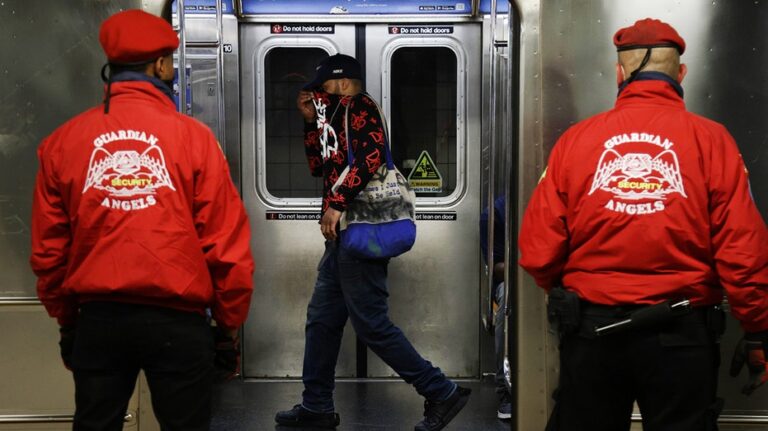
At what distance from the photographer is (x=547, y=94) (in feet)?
14.6

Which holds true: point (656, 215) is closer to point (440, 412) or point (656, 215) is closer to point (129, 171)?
point (129, 171)

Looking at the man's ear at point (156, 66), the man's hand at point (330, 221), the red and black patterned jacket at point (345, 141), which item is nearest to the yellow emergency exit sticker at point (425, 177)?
the red and black patterned jacket at point (345, 141)

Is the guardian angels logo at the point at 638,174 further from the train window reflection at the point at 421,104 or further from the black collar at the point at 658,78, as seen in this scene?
the train window reflection at the point at 421,104

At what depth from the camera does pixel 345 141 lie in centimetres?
514

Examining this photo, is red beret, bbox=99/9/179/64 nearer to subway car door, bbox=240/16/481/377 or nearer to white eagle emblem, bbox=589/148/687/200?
white eagle emblem, bbox=589/148/687/200

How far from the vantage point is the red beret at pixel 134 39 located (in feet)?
11.1

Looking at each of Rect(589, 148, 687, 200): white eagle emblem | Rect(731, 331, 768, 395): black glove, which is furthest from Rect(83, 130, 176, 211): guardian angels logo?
Rect(731, 331, 768, 395): black glove

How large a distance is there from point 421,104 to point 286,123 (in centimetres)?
85

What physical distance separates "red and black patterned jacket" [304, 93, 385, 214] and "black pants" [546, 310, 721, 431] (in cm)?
179

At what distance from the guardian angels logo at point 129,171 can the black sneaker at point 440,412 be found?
253 centimetres

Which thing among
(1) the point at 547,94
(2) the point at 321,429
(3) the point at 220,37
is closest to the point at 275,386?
(2) the point at 321,429

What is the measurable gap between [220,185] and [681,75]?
1.67 m

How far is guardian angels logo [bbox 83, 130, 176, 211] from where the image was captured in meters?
3.22

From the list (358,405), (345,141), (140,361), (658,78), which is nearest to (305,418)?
(358,405)
